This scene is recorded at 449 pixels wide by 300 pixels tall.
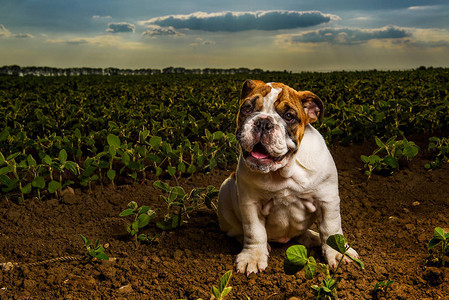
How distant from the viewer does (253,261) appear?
3.15 meters

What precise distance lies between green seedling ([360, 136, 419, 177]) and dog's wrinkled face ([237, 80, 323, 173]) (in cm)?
217

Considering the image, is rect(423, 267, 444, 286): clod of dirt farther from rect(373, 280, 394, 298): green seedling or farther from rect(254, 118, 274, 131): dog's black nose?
rect(254, 118, 274, 131): dog's black nose

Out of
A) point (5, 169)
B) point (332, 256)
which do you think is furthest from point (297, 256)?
point (5, 169)

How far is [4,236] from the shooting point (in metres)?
4.18

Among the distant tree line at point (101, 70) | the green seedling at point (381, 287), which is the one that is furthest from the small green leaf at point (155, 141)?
the distant tree line at point (101, 70)

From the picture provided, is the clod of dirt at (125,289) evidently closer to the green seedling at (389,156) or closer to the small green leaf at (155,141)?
the small green leaf at (155,141)

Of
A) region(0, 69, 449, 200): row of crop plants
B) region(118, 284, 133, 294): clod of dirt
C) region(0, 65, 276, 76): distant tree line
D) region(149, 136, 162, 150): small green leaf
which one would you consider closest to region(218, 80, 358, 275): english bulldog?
region(118, 284, 133, 294): clod of dirt

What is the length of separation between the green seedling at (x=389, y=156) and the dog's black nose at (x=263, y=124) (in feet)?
8.20

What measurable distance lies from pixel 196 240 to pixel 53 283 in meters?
1.15

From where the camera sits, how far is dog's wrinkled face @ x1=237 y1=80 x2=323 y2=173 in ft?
8.75

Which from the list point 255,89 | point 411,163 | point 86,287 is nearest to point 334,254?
point 255,89

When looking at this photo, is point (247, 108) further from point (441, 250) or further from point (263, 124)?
point (441, 250)

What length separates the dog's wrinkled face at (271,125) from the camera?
2666 millimetres

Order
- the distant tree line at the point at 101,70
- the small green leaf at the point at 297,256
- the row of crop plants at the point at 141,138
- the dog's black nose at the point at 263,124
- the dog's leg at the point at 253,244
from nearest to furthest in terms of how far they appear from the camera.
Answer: the small green leaf at the point at 297,256
the dog's black nose at the point at 263,124
the dog's leg at the point at 253,244
the row of crop plants at the point at 141,138
the distant tree line at the point at 101,70
